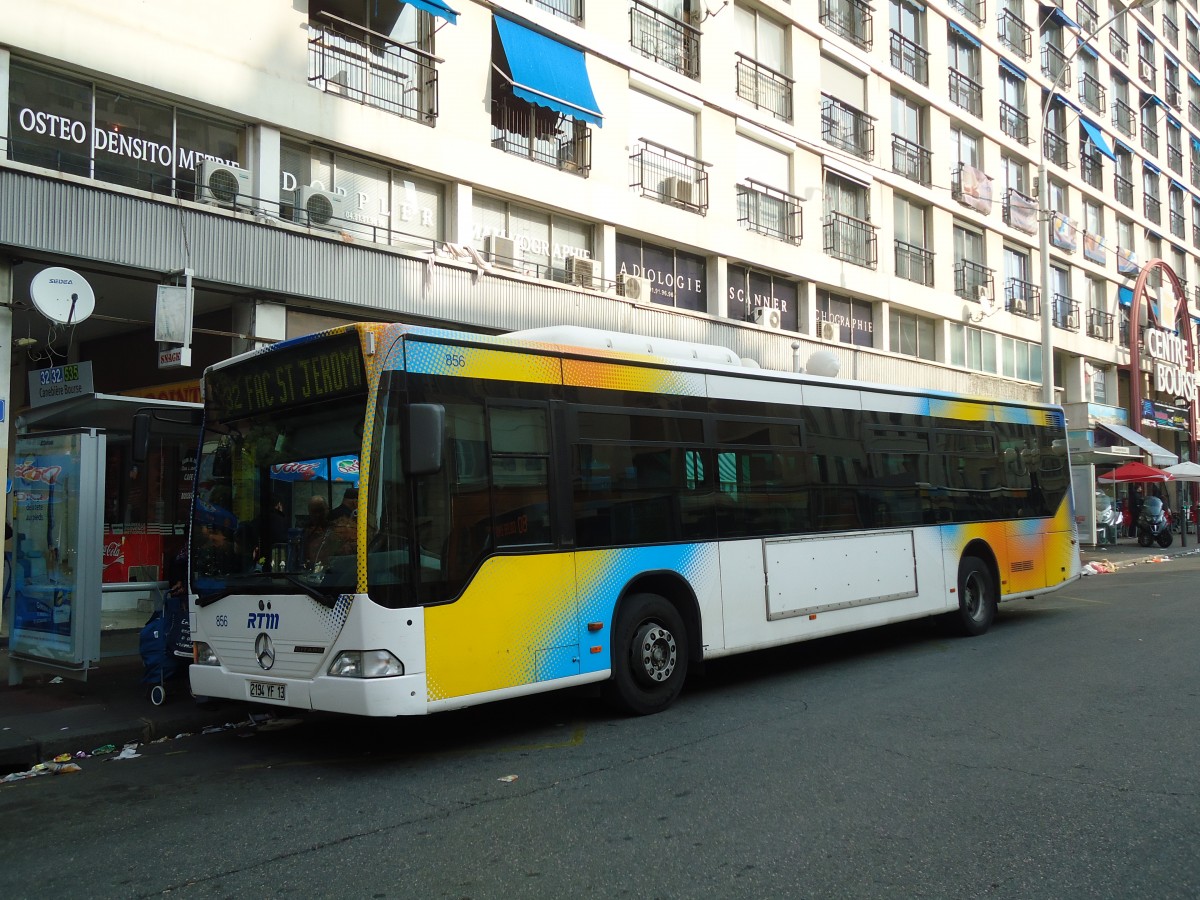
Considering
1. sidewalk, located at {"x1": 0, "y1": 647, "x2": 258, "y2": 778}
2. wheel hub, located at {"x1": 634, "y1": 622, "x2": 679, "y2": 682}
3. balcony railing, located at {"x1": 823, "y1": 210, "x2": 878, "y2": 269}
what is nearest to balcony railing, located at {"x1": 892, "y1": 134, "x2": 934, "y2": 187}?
balcony railing, located at {"x1": 823, "y1": 210, "x2": 878, "y2": 269}

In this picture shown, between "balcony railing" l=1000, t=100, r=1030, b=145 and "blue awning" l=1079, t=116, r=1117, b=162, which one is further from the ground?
"blue awning" l=1079, t=116, r=1117, b=162

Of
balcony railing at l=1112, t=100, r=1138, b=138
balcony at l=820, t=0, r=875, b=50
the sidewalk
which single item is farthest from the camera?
balcony railing at l=1112, t=100, r=1138, b=138

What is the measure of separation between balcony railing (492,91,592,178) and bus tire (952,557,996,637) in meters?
9.66

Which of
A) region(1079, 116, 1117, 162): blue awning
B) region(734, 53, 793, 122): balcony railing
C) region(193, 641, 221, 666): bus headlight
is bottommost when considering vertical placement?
Result: region(193, 641, 221, 666): bus headlight

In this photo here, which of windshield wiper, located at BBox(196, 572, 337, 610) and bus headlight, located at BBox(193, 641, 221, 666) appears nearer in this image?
windshield wiper, located at BBox(196, 572, 337, 610)

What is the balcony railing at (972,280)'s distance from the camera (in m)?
29.0

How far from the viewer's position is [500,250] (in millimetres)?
16453

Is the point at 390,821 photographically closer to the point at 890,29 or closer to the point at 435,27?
the point at 435,27

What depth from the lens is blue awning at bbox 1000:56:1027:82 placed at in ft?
102

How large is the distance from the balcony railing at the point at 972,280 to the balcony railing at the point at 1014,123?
4.94m

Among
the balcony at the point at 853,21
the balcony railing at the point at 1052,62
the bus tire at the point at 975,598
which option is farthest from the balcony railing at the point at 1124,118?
the bus tire at the point at 975,598

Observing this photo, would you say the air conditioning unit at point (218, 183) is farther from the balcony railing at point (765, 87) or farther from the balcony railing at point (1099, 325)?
the balcony railing at point (1099, 325)

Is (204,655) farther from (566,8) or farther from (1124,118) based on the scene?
(1124,118)

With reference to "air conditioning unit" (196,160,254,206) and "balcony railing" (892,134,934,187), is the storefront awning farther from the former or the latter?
"air conditioning unit" (196,160,254,206)
